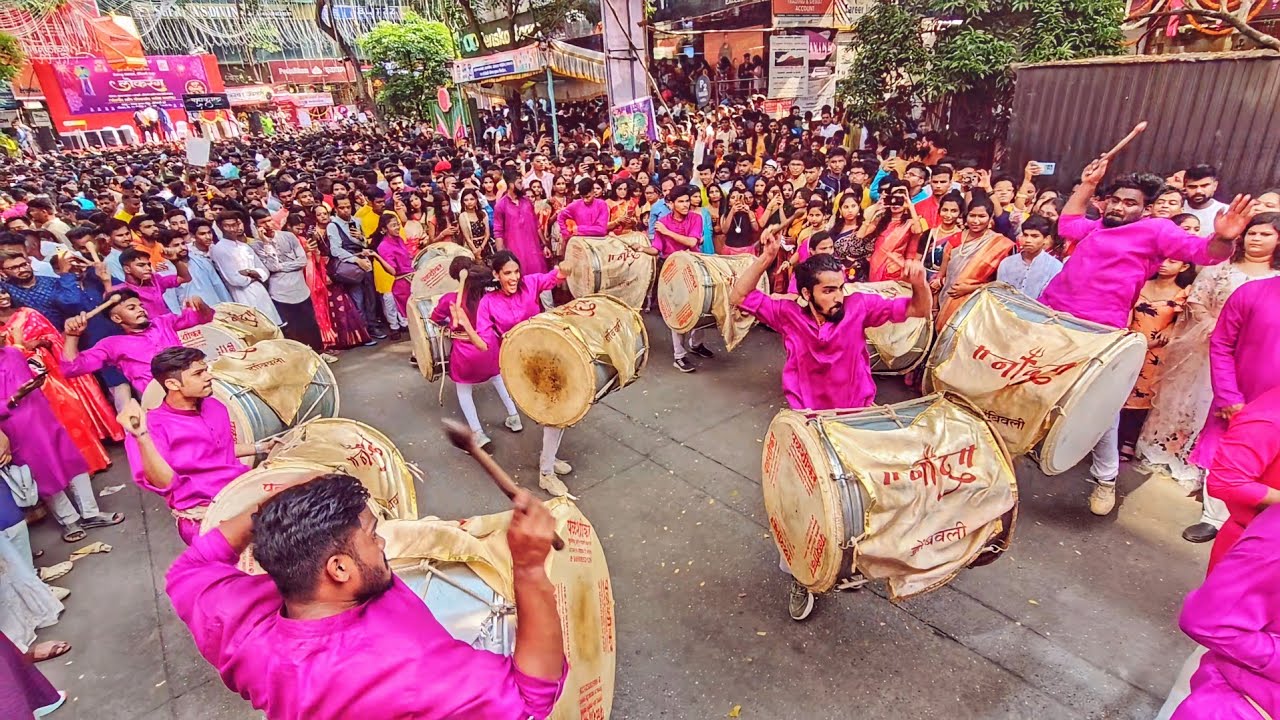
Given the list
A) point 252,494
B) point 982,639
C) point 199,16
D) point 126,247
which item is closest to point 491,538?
point 252,494

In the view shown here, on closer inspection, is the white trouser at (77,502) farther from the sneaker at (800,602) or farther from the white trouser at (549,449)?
the sneaker at (800,602)

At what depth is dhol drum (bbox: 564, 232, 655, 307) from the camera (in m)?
6.94

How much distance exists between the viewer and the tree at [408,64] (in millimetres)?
22969

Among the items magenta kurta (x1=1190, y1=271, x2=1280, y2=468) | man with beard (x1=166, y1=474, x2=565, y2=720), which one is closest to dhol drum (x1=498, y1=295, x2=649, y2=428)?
man with beard (x1=166, y1=474, x2=565, y2=720)

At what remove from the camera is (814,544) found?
9.25 feet

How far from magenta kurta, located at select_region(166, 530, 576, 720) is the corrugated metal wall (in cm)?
942

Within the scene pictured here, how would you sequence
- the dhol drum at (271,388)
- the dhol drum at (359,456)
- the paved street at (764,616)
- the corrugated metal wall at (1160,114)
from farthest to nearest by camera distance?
1. the corrugated metal wall at (1160,114)
2. the dhol drum at (271,388)
3. the dhol drum at (359,456)
4. the paved street at (764,616)

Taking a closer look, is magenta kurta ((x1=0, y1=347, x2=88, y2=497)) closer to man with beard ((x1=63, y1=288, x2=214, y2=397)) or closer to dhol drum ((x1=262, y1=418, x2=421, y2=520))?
man with beard ((x1=63, y1=288, x2=214, y2=397))

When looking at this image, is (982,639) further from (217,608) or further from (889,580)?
(217,608)

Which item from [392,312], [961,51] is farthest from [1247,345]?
[392,312]

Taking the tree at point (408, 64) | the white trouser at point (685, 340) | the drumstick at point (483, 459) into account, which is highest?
the tree at point (408, 64)

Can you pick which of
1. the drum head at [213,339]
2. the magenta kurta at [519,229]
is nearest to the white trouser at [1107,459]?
the magenta kurta at [519,229]

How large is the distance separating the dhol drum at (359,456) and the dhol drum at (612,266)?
3.73 metres

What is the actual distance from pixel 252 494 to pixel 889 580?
2.79 metres
